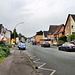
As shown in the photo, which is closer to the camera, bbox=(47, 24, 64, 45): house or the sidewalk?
the sidewalk

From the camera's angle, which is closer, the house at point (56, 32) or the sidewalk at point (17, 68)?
the sidewalk at point (17, 68)

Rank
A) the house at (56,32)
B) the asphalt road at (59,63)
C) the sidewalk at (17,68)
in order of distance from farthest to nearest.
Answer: the house at (56,32)
the asphalt road at (59,63)
the sidewalk at (17,68)

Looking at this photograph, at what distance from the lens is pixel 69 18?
3797 centimetres

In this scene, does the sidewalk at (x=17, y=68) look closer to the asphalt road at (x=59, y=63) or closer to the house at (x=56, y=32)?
the asphalt road at (x=59, y=63)

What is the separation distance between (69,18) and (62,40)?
8009 millimetres

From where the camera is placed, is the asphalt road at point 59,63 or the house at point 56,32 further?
the house at point 56,32

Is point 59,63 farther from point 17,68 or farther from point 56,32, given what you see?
point 56,32

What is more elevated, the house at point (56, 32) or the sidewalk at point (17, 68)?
the house at point (56, 32)

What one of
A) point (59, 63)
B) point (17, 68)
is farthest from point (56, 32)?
point (17, 68)

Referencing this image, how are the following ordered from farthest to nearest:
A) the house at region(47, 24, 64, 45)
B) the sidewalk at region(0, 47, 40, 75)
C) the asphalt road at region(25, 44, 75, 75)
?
the house at region(47, 24, 64, 45), the asphalt road at region(25, 44, 75, 75), the sidewalk at region(0, 47, 40, 75)

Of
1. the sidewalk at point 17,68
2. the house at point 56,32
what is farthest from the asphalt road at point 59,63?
the house at point 56,32

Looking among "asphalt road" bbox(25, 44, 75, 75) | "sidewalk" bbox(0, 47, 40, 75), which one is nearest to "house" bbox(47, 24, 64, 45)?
"asphalt road" bbox(25, 44, 75, 75)

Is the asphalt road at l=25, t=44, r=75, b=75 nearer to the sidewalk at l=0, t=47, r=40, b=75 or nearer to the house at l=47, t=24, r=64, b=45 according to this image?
the sidewalk at l=0, t=47, r=40, b=75

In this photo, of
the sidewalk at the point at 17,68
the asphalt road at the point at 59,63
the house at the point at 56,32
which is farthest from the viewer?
the house at the point at 56,32
